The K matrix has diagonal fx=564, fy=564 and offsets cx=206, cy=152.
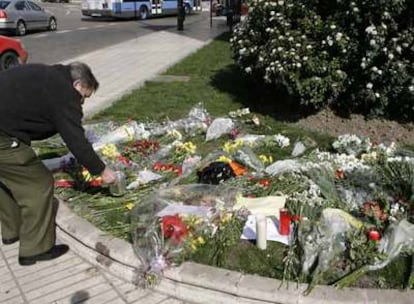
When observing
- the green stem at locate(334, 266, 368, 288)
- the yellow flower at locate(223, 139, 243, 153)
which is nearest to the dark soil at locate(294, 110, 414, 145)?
the yellow flower at locate(223, 139, 243, 153)

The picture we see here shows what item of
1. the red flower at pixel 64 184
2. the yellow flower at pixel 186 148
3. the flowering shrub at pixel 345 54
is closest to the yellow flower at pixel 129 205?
the red flower at pixel 64 184

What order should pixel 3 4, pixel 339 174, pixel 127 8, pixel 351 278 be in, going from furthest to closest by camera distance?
pixel 127 8, pixel 3 4, pixel 339 174, pixel 351 278

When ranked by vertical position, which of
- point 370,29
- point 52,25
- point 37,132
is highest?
point 370,29

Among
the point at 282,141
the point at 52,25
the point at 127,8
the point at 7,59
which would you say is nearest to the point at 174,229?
the point at 282,141

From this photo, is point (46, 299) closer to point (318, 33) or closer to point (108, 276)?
point (108, 276)

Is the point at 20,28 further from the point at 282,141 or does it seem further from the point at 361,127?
the point at 282,141

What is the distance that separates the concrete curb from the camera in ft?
11.6

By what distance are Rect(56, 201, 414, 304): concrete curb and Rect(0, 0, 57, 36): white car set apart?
2025 cm

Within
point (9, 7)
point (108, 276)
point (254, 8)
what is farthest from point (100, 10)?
point (108, 276)

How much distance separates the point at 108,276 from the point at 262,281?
1157 mm

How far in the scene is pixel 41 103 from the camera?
3.81m

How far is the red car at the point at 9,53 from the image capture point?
38.7 ft

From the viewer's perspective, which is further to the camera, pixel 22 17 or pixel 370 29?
pixel 22 17

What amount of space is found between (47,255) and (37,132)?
1.01 metres
